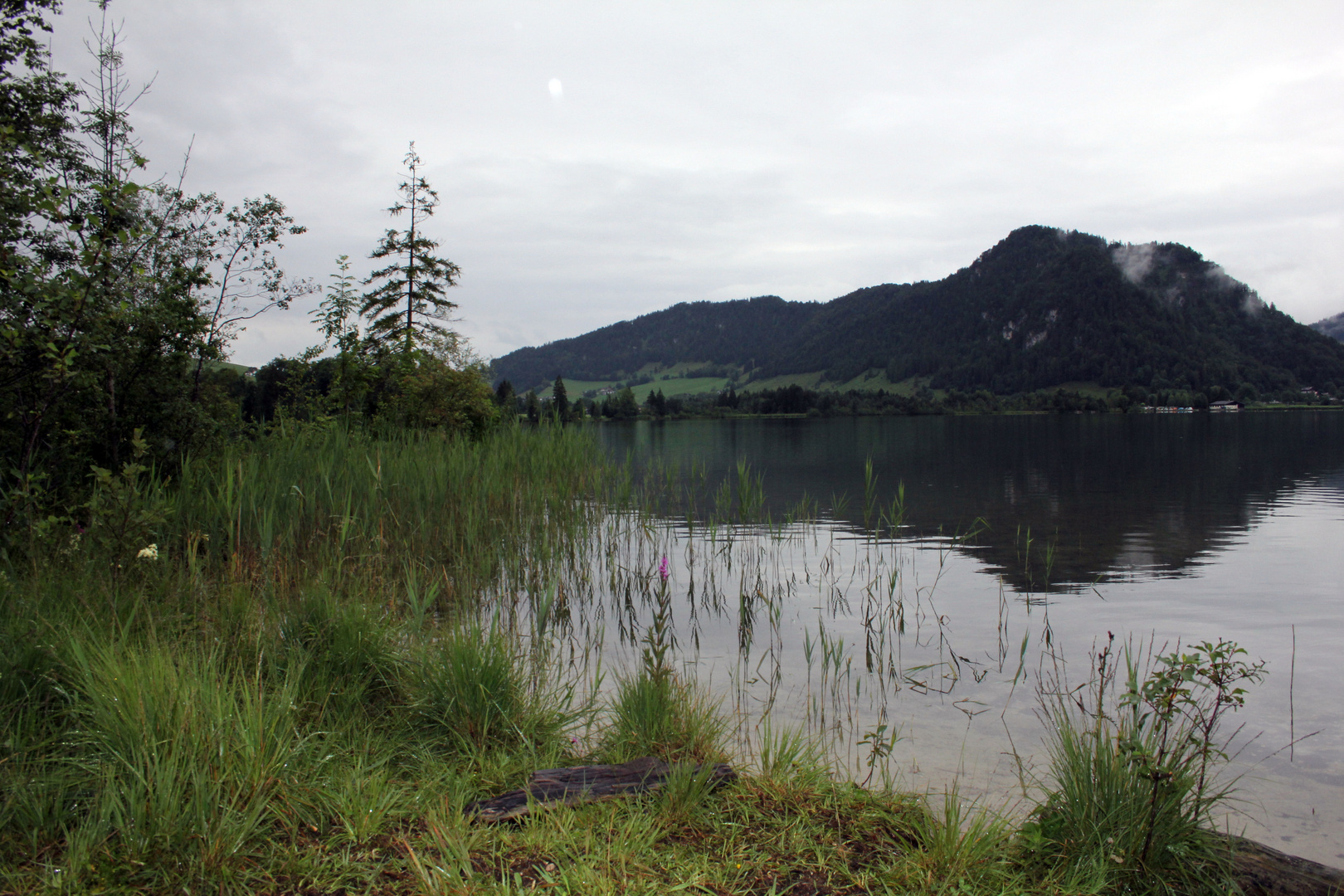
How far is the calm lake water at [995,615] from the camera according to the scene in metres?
5.01

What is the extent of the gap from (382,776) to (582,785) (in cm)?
94

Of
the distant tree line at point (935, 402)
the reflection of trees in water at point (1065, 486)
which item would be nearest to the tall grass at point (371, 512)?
the reflection of trees in water at point (1065, 486)

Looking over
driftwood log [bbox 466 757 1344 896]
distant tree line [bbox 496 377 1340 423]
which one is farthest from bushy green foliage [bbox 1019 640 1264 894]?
distant tree line [bbox 496 377 1340 423]

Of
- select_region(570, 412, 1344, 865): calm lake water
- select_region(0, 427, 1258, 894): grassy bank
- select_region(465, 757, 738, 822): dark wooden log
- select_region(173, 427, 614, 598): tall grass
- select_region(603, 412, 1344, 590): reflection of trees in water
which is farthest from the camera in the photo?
select_region(603, 412, 1344, 590): reflection of trees in water

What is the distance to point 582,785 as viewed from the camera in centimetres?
345

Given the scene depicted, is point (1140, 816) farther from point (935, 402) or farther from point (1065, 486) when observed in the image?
point (935, 402)

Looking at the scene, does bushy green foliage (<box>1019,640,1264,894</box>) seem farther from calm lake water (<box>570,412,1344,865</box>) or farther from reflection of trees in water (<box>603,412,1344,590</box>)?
reflection of trees in water (<box>603,412,1344,590</box>)

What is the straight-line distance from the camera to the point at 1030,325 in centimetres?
A: 19900

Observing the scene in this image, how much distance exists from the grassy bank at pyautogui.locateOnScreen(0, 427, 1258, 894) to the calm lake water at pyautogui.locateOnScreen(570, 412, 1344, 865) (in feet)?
2.93

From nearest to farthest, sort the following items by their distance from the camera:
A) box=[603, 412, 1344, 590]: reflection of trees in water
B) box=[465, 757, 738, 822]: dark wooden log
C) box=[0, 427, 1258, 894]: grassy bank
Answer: box=[0, 427, 1258, 894]: grassy bank → box=[465, 757, 738, 822]: dark wooden log → box=[603, 412, 1344, 590]: reflection of trees in water

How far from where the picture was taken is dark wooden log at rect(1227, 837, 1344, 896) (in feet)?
9.56

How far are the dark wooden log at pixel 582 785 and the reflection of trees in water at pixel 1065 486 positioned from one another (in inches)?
244

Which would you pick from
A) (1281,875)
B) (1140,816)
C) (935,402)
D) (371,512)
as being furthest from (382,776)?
(935,402)

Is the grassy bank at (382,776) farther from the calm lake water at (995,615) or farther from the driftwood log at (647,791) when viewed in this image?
the calm lake water at (995,615)
